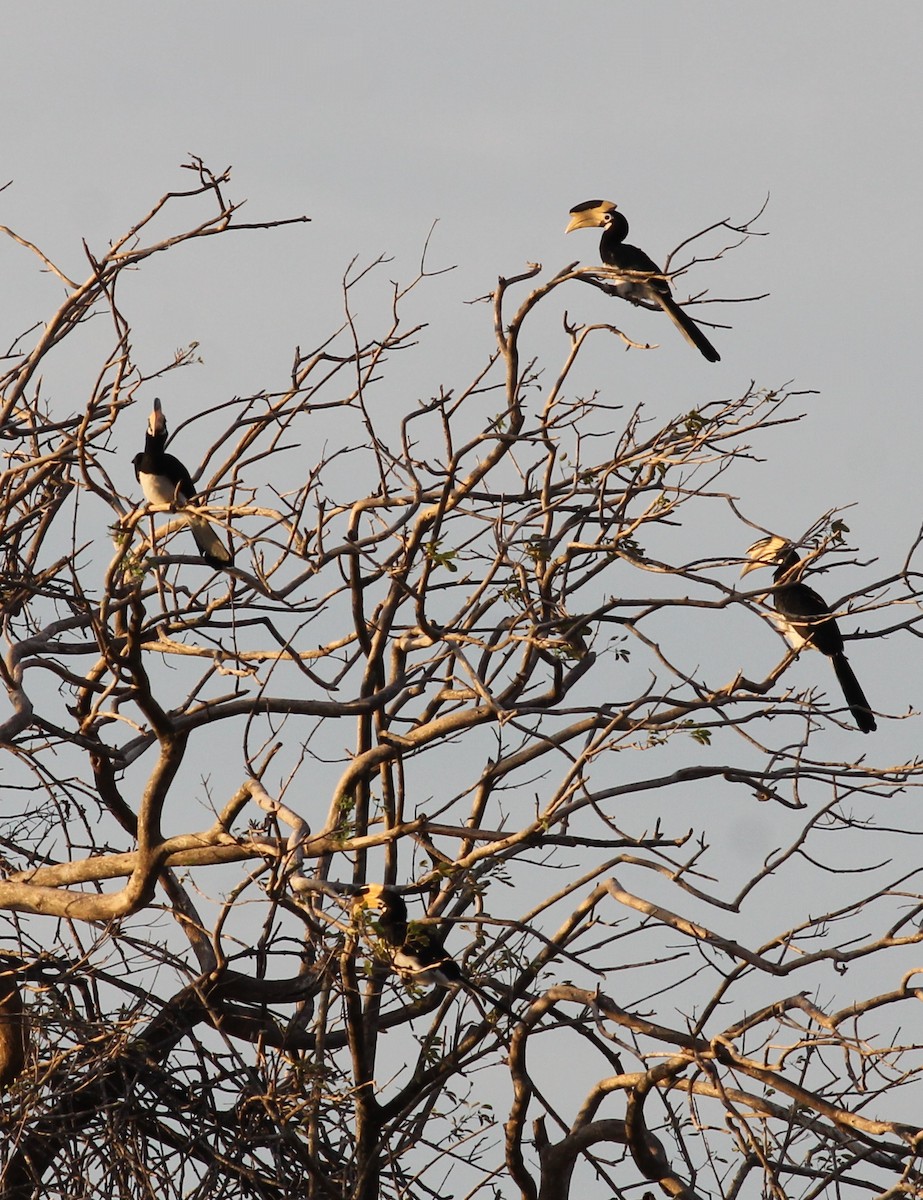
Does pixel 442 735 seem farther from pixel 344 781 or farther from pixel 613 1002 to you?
pixel 613 1002

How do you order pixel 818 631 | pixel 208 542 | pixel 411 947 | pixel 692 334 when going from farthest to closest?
pixel 692 334
pixel 208 542
pixel 818 631
pixel 411 947

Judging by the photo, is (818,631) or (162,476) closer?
(818,631)

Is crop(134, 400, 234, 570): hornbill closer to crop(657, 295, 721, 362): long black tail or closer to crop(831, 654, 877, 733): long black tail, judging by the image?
crop(657, 295, 721, 362): long black tail

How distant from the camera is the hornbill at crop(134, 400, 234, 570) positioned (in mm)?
6762

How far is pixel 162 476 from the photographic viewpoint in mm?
6887

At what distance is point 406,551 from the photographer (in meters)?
5.26

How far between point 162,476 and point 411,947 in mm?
2519

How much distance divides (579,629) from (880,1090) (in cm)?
163

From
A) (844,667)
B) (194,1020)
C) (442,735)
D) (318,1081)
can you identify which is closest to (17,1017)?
(194,1020)

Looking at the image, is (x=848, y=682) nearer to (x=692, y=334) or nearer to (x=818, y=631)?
(x=818, y=631)

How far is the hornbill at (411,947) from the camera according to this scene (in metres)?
4.45

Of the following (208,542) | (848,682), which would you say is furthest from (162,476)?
(848,682)

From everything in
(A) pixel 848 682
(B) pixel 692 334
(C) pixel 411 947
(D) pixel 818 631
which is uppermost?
(B) pixel 692 334

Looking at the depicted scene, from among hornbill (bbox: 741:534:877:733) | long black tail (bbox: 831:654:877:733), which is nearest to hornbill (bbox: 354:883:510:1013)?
hornbill (bbox: 741:534:877:733)
